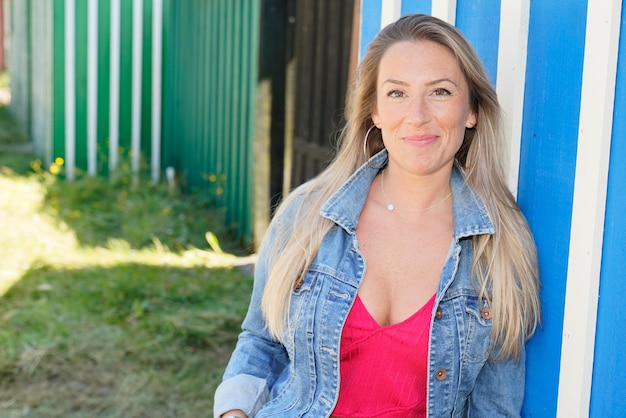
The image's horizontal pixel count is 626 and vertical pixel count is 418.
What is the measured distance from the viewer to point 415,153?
2.39 m

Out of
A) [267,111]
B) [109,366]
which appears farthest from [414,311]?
[267,111]

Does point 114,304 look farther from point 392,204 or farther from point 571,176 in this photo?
point 571,176

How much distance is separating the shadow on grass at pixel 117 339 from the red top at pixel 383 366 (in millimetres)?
2157

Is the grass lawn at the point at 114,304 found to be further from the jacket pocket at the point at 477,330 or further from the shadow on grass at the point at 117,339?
the jacket pocket at the point at 477,330

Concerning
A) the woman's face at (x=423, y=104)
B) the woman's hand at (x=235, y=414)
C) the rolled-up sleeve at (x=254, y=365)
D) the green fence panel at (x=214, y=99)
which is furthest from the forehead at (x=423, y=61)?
the green fence panel at (x=214, y=99)

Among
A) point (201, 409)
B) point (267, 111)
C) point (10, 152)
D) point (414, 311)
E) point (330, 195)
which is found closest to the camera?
point (414, 311)

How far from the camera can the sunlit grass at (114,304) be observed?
15.3 feet

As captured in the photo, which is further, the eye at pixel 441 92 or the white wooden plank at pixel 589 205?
the eye at pixel 441 92

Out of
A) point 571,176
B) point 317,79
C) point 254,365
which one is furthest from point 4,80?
point 571,176

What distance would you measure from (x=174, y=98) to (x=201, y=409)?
5.47 metres

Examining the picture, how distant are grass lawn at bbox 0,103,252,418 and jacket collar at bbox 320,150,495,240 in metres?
2.23

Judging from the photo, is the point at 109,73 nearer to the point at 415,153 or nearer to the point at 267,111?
the point at 267,111

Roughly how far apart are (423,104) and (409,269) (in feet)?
1.39

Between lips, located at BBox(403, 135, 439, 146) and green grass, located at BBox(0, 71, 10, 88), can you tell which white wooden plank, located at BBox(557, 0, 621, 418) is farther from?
green grass, located at BBox(0, 71, 10, 88)
